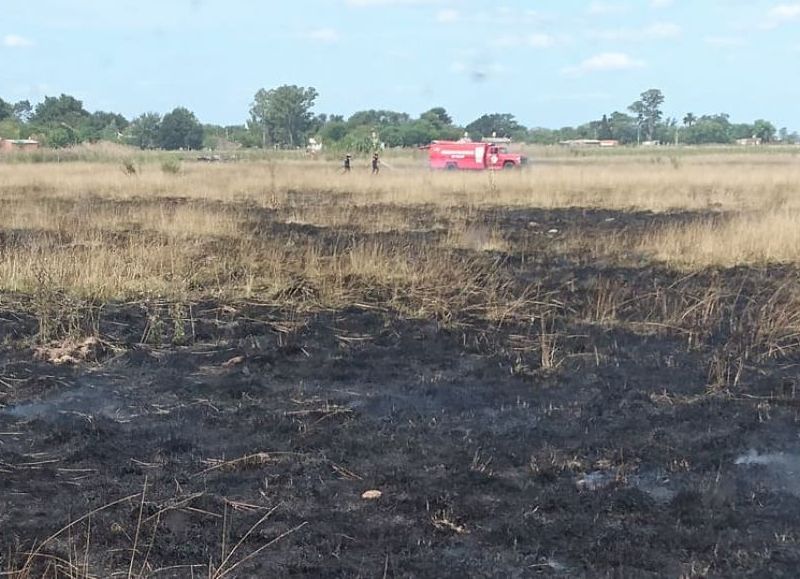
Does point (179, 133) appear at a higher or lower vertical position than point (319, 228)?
higher

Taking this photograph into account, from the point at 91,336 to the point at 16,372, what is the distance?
0.85m

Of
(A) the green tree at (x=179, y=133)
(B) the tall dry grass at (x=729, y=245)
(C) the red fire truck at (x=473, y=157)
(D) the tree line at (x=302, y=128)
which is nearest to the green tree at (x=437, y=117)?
(D) the tree line at (x=302, y=128)

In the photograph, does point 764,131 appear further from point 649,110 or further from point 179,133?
point 179,133

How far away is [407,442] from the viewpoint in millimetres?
4469

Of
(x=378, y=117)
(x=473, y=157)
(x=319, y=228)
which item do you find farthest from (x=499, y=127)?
(x=319, y=228)

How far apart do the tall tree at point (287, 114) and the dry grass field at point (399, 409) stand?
92.4 meters

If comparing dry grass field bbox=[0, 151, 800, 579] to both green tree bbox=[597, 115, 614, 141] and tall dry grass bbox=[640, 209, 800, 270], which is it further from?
green tree bbox=[597, 115, 614, 141]

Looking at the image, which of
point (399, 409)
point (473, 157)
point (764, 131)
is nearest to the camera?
point (399, 409)

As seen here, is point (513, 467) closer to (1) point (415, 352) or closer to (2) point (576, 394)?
(2) point (576, 394)

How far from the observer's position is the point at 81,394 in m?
5.31

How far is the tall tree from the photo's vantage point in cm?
10125

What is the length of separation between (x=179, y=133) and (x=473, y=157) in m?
62.2

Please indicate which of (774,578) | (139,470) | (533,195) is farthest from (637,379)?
(533,195)

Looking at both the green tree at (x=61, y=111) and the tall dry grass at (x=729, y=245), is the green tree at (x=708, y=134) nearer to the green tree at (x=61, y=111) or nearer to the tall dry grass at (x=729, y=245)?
the green tree at (x=61, y=111)
